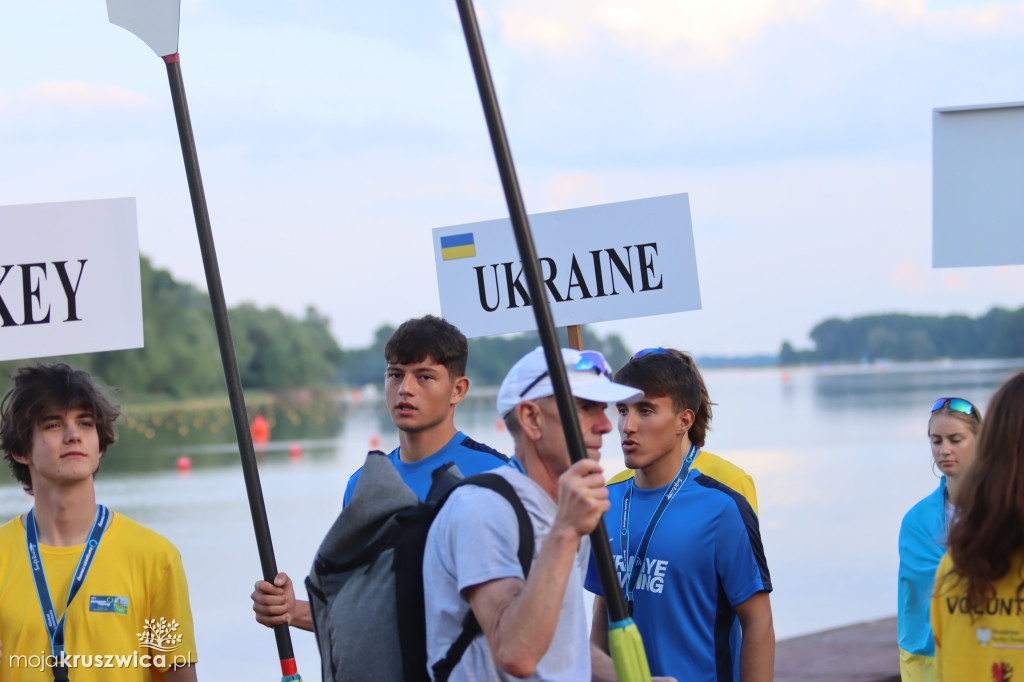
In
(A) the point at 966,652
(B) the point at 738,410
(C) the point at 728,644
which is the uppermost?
(A) the point at 966,652

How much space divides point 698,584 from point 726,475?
708 mm

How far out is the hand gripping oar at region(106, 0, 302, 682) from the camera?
2.98 m

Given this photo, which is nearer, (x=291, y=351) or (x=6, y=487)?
(x=6, y=487)

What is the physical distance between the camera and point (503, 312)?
4.41m

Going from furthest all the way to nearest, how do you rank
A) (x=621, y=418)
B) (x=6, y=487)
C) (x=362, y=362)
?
(x=362, y=362)
(x=6, y=487)
(x=621, y=418)

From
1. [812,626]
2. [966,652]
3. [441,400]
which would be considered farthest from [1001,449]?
[812,626]

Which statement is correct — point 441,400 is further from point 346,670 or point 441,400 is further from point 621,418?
point 346,670

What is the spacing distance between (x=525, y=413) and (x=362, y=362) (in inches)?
3031

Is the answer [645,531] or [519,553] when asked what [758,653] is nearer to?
[645,531]

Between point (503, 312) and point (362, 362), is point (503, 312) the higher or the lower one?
the higher one

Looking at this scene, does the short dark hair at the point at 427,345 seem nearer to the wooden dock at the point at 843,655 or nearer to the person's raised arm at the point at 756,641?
the person's raised arm at the point at 756,641

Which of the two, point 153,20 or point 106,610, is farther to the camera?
point 153,20

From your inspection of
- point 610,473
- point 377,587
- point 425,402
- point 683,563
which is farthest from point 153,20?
point 610,473

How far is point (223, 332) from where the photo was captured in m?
3.05
